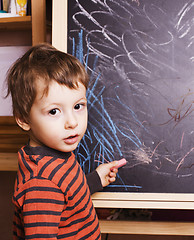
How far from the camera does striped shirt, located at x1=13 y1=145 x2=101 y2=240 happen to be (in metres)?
0.79

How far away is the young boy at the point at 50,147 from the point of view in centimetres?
80

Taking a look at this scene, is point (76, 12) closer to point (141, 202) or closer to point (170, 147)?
point (170, 147)

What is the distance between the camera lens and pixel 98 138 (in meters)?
1.15

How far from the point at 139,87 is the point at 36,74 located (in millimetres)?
425

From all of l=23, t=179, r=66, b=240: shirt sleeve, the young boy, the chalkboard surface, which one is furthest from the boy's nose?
the chalkboard surface

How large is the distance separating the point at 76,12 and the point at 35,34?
480mm

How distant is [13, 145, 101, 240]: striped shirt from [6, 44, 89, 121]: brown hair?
138 millimetres

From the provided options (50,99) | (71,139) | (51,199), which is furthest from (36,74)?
(51,199)

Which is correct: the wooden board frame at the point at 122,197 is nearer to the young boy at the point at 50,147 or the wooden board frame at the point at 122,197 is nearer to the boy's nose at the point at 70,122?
the young boy at the point at 50,147

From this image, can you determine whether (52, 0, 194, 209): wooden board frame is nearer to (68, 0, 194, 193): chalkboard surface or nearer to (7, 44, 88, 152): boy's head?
(68, 0, 194, 193): chalkboard surface

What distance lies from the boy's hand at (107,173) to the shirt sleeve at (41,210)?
1.08 feet

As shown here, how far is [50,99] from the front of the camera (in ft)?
2.75

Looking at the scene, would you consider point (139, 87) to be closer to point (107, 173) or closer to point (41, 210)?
point (107, 173)

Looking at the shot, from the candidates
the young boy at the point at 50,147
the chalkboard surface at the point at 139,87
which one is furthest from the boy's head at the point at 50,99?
the chalkboard surface at the point at 139,87
